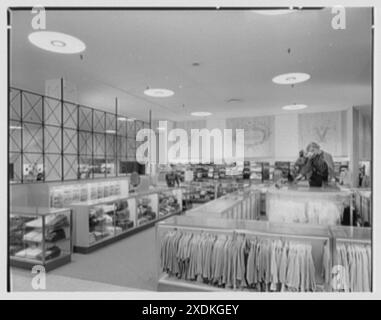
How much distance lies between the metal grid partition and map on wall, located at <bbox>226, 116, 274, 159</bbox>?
56.4 inches

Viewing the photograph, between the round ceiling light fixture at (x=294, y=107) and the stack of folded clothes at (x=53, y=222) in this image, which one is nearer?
the stack of folded clothes at (x=53, y=222)

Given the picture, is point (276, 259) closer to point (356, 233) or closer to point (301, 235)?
point (301, 235)

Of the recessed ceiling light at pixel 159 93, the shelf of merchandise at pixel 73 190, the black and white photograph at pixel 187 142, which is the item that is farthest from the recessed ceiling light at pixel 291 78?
the shelf of merchandise at pixel 73 190

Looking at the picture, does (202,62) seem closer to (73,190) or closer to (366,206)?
(366,206)

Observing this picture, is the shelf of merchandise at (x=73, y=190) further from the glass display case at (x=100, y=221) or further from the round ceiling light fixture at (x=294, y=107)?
the round ceiling light fixture at (x=294, y=107)

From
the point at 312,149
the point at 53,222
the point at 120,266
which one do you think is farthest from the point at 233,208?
the point at 53,222

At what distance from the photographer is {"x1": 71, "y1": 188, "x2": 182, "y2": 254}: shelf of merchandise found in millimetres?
3662

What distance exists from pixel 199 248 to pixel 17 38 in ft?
6.21

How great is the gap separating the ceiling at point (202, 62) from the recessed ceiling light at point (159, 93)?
0.09m

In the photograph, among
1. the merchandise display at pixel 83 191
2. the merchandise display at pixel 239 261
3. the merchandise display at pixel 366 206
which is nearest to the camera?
the merchandise display at pixel 366 206

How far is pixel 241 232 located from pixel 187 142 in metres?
1.17

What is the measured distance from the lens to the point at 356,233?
1659 mm

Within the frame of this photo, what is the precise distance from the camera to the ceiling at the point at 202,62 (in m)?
1.58
